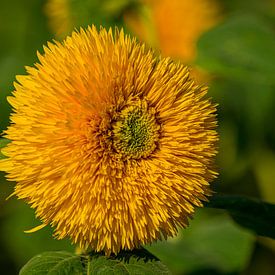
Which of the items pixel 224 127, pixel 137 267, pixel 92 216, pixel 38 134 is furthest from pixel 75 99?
pixel 224 127

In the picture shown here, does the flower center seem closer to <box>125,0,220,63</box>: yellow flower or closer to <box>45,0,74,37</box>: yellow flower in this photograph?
<box>45,0,74,37</box>: yellow flower

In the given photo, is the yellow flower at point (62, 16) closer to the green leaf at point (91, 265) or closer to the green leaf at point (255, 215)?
the green leaf at point (255, 215)

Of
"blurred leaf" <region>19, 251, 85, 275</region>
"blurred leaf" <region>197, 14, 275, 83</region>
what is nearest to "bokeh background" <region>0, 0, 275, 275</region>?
"blurred leaf" <region>197, 14, 275, 83</region>

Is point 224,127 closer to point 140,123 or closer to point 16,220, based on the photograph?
point 16,220

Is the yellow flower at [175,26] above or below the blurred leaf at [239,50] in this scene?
above

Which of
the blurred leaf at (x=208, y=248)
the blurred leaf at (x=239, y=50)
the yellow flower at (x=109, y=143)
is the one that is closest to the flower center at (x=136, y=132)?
the yellow flower at (x=109, y=143)

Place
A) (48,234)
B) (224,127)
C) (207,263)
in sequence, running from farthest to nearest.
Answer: (224,127)
(48,234)
(207,263)
